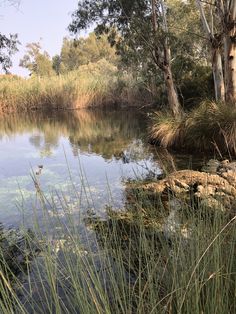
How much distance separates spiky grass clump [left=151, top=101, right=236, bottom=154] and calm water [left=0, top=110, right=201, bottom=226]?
579 millimetres

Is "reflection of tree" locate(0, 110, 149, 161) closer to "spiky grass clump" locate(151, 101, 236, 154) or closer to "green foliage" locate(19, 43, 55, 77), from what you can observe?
"spiky grass clump" locate(151, 101, 236, 154)

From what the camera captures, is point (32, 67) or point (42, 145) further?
point (32, 67)

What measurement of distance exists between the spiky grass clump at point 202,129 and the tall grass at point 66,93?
578 inches

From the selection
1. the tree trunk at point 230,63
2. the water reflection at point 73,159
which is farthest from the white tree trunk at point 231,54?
the water reflection at point 73,159

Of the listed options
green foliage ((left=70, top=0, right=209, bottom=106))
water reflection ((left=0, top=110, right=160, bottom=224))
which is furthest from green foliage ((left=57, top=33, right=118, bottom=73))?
green foliage ((left=70, top=0, right=209, bottom=106))

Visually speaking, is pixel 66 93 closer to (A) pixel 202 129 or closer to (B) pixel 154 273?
(A) pixel 202 129

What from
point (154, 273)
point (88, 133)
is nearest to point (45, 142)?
point (88, 133)

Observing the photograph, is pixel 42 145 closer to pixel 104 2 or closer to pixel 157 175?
pixel 104 2

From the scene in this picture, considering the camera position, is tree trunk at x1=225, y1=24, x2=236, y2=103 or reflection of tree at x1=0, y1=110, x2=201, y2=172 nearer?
tree trunk at x1=225, y1=24, x2=236, y2=103

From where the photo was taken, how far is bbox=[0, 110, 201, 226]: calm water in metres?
5.55

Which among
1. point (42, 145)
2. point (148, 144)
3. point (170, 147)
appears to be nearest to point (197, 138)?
point (170, 147)

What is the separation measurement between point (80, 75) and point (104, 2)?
603 inches

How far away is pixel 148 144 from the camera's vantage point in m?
11.6

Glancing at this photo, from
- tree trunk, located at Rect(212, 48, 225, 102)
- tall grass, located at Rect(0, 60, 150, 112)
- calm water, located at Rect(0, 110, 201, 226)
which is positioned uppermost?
tall grass, located at Rect(0, 60, 150, 112)
